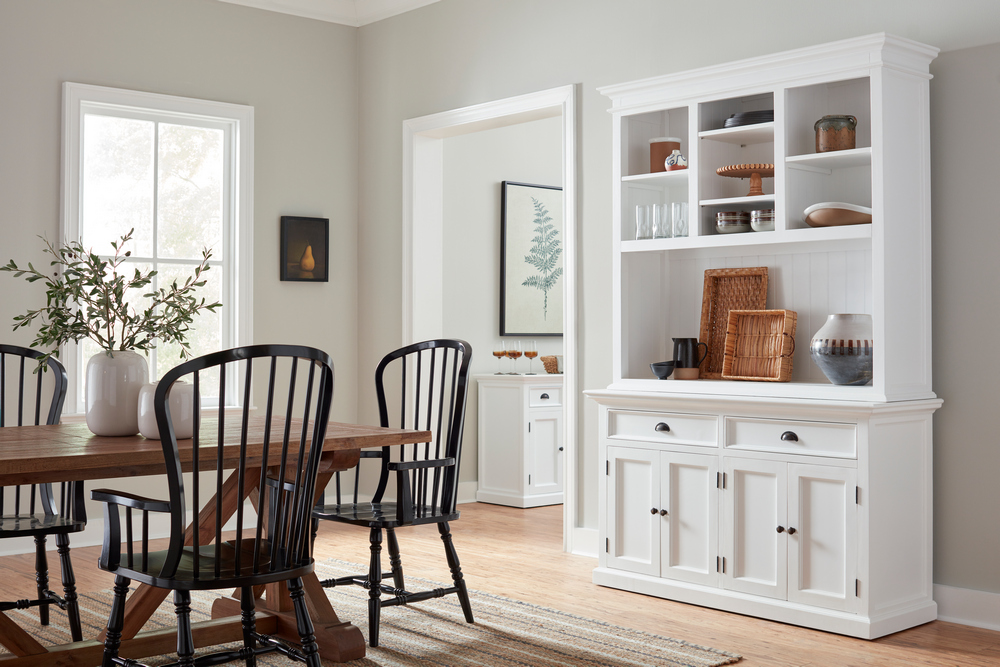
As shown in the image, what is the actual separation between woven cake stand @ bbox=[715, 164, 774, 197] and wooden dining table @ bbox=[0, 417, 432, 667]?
1621 millimetres

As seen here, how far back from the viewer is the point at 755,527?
11.7 feet

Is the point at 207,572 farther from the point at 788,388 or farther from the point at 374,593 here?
the point at 788,388

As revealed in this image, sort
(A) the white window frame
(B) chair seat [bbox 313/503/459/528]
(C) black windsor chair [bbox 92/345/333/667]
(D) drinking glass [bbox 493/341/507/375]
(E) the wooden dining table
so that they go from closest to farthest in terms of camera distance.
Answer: (C) black windsor chair [bbox 92/345/333/667]
(E) the wooden dining table
(B) chair seat [bbox 313/503/459/528]
(A) the white window frame
(D) drinking glass [bbox 493/341/507/375]

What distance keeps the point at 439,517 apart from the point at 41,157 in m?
2.87

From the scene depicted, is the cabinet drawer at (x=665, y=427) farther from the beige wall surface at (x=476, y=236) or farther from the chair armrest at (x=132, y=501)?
the beige wall surface at (x=476, y=236)

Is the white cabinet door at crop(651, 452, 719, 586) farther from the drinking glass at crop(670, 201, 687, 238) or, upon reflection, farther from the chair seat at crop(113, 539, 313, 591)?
the chair seat at crop(113, 539, 313, 591)

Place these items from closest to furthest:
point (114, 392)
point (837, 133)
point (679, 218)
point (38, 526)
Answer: point (114, 392), point (38, 526), point (837, 133), point (679, 218)

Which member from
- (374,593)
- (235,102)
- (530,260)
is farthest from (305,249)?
(374,593)

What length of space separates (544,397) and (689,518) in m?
2.38

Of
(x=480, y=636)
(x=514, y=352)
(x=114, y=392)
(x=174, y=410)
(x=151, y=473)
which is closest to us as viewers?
(x=151, y=473)

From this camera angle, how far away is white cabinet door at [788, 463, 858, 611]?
3322 millimetres

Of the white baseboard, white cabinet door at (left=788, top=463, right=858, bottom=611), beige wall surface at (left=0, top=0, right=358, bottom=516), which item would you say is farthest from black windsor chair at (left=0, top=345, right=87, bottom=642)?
the white baseboard

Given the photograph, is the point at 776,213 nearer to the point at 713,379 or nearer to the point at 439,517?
the point at 713,379

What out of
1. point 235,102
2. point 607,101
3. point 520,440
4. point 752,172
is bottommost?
point 520,440
